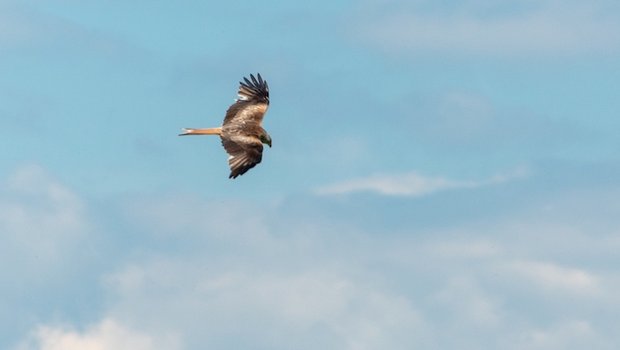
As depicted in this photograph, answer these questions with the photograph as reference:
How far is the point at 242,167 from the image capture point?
8031 centimetres

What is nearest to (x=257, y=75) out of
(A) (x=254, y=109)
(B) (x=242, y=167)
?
(A) (x=254, y=109)

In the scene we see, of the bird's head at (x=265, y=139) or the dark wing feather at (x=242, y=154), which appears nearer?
the dark wing feather at (x=242, y=154)

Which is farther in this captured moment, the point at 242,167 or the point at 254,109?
the point at 254,109

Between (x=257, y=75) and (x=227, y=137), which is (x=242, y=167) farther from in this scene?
(x=257, y=75)

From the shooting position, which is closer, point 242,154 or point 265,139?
point 242,154

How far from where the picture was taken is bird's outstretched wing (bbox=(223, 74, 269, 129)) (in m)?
→ 85.6

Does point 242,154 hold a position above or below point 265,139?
below

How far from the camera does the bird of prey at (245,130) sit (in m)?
80.8

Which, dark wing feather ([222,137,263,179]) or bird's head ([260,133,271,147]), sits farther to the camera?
bird's head ([260,133,271,147])

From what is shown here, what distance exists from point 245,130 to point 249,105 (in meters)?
3.96

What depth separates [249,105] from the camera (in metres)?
87.8

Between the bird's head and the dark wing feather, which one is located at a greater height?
the bird's head

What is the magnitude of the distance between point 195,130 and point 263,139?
3.53 meters

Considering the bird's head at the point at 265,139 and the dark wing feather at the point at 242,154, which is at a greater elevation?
the bird's head at the point at 265,139
